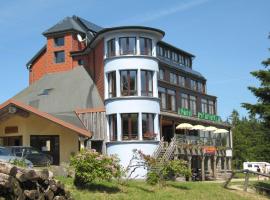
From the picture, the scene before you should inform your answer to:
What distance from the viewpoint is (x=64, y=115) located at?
1495 inches

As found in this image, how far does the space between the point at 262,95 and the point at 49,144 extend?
17876mm

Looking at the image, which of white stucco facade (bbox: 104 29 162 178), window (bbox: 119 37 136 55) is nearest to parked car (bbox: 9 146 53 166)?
white stucco facade (bbox: 104 29 162 178)

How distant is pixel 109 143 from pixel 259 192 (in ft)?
40.1

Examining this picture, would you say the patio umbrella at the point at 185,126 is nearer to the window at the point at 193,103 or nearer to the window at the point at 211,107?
the window at the point at 193,103

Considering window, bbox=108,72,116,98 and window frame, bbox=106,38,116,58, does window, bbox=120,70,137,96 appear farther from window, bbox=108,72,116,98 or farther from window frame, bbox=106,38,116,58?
window frame, bbox=106,38,116,58

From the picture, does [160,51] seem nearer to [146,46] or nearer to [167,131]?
[167,131]

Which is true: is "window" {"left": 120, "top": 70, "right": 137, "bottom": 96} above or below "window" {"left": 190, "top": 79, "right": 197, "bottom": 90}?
below

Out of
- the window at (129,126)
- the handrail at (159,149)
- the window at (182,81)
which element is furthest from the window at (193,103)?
the window at (129,126)

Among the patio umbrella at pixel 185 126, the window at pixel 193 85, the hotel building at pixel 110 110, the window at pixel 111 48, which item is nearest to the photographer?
the hotel building at pixel 110 110

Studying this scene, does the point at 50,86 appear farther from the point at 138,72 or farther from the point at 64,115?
the point at 138,72

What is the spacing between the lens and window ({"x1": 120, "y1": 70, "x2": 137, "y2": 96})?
3659cm

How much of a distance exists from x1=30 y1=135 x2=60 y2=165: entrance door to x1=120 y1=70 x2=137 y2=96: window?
668 cm

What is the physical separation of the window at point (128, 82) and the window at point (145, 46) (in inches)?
74.2

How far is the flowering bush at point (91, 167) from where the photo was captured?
2159cm
